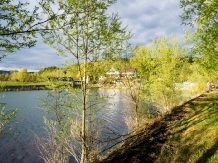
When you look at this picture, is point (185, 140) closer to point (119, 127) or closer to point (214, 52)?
point (214, 52)

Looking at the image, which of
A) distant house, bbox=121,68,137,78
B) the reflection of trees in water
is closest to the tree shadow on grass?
distant house, bbox=121,68,137,78

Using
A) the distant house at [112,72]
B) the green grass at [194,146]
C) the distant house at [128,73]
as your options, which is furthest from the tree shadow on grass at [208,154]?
the distant house at [128,73]

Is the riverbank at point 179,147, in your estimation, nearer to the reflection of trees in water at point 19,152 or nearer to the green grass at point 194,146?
the green grass at point 194,146

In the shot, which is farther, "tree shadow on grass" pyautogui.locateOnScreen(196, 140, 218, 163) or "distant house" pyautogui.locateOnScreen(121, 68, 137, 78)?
"distant house" pyautogui.locateOnScreen(121, 68, 137, 78)

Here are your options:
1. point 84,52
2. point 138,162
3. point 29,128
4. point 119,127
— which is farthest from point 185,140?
point 29,128

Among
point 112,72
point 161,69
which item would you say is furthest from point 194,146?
point 161,69

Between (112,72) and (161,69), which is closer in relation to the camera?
(112,72)

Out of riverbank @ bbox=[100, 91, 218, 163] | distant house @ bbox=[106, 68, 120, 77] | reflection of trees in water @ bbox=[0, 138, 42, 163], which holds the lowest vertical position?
reflection of trees in water @ bbox=[0, 138, 42, 163]

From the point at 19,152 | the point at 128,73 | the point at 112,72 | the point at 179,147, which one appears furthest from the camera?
the point at 19,152

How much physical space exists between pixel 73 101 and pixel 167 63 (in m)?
14.6

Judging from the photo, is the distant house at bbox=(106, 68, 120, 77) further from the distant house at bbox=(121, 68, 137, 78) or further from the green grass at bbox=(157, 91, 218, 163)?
the green grass at bbox=(157, 91, 218, 163)

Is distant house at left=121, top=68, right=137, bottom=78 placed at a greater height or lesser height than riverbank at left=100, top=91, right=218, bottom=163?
greater

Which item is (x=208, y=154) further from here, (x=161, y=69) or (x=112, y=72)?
(x=161, y=69)

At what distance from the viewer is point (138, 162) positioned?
8.39 m
